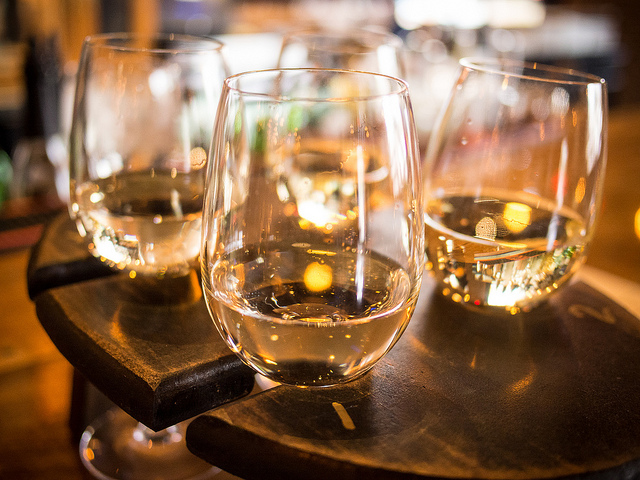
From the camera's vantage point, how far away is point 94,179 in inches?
20.5

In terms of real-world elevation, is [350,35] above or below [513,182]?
above

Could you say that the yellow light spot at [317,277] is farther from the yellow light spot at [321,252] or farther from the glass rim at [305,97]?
the glass rim at [305,97]

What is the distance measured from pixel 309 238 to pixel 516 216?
195 mm

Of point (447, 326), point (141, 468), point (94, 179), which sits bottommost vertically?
point (141, 468)

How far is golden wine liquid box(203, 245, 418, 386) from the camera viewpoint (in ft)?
1.18

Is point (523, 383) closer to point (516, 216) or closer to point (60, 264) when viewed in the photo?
point (516, 216)

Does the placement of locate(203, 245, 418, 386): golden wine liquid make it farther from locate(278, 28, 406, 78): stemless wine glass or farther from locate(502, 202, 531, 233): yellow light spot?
locate(278, 28, 406, 78): stemless wine glass

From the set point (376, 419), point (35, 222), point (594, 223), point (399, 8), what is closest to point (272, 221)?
point (376, 419)

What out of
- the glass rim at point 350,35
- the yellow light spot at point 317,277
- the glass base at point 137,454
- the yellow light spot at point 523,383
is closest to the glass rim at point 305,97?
the yellow light spot at point 317,277

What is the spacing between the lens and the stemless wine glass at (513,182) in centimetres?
48

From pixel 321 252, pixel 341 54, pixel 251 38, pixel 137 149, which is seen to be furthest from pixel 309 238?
pixel 251 38

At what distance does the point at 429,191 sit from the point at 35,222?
0.94 meters

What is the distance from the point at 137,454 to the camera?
0.69 m

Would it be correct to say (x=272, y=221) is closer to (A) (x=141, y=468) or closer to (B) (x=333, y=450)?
(B) (x=333, y=450)
